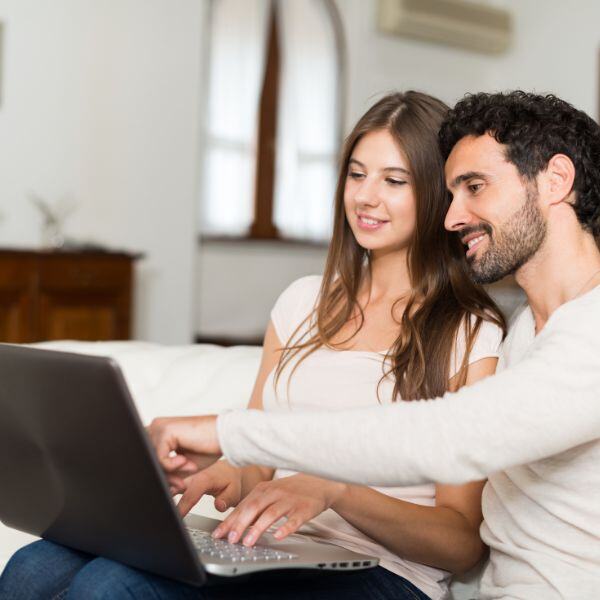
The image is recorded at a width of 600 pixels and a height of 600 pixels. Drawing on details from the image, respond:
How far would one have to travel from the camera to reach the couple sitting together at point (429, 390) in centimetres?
109

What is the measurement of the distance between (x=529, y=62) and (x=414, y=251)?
570cm

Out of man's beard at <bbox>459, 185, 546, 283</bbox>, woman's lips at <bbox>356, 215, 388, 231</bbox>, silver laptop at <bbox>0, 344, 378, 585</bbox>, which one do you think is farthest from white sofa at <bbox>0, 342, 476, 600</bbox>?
man's beard at <bbox>459, 185, 546, 283</bbox>

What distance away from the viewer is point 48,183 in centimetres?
534

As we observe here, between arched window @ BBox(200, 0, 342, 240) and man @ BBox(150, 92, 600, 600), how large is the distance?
4836 mm

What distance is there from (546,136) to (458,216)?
17 centimetres

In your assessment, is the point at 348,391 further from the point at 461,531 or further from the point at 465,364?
the point at 461,531

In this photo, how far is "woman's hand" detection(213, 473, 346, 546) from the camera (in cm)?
126

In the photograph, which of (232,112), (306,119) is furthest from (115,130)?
(306,119)

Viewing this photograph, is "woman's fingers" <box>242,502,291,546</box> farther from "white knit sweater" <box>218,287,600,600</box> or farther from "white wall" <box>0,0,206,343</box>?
"white wall" <box>0,0,206,343</box>

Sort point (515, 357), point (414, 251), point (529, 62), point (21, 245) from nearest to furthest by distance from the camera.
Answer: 1. point (515, 357)
2. point (414, 251)
3. point (21, 245)
4. point (529, 62)

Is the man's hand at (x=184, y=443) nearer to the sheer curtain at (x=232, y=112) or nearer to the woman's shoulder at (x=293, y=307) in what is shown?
the woman's shoulder at (x=293, y=307)

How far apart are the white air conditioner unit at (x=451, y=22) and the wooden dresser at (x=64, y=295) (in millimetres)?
2690

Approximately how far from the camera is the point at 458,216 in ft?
4.87

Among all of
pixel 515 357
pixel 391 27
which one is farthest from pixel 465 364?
pixel 391 27
